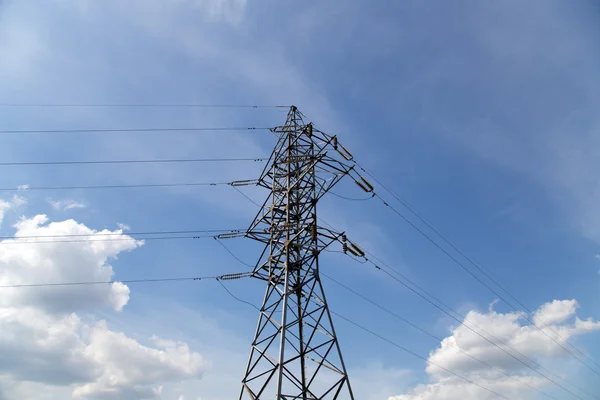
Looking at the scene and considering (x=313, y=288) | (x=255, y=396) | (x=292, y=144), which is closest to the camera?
(x=255, y=396)

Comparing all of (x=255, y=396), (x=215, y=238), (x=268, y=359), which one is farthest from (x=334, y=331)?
(x=215, y=238)

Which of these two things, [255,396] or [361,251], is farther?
[361,251]

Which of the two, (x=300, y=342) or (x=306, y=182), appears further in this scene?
(x=306, y=182)

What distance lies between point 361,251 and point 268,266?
5197 mm

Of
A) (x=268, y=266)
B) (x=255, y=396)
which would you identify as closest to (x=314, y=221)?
(x=268, y=266)

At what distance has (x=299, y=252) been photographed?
67.6ft

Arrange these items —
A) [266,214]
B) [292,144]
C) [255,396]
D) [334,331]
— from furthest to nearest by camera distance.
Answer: [292,144], [266,214], [334,331], [255,396]

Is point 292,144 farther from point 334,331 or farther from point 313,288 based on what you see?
point 334,331

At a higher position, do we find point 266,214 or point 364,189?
point 364,189

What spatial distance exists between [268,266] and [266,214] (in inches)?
126

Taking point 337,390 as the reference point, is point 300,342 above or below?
above

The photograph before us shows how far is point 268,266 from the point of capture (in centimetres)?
2070

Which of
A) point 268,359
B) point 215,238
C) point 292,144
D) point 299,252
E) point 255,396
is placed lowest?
point 255,396

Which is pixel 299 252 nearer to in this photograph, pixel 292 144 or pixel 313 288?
pixel 313 288
